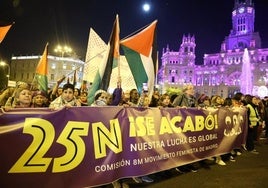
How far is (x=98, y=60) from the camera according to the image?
8352 millimetres

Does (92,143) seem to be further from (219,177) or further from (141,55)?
(219,177)

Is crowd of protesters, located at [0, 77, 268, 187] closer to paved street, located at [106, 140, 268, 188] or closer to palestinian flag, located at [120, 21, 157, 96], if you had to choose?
paved street, located at [106, 140, 268, 188]

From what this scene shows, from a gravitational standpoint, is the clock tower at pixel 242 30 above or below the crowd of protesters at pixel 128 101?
above

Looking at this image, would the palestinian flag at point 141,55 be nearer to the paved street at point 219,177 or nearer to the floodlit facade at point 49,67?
the paved street at point 219,177

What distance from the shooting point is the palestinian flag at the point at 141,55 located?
6143mm

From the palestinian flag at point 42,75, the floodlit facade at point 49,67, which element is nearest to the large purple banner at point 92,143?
the palestinian flag at point 42,75

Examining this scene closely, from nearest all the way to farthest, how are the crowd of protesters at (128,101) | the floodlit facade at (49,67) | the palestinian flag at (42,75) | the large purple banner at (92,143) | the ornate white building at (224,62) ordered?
the large purple banner at (92,143) → the crowd of protesters at (128,101) → the palestinian flag at (42,75) → the floodlit facade at (49,67) → the ornate white building at (224,62)

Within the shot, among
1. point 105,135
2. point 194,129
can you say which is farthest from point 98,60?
point 105,135

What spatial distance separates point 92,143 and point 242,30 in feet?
372

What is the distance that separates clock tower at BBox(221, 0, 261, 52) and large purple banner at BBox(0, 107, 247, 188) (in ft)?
338

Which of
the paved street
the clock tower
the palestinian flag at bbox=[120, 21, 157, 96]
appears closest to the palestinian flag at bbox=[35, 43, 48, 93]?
the palestinian flag at bbox=[120, 21, 157, 96]

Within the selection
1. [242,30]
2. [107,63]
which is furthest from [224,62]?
[107,63]

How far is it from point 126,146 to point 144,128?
0.57m

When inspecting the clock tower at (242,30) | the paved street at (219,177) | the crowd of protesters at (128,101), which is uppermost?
the clock tower at (242,30)
